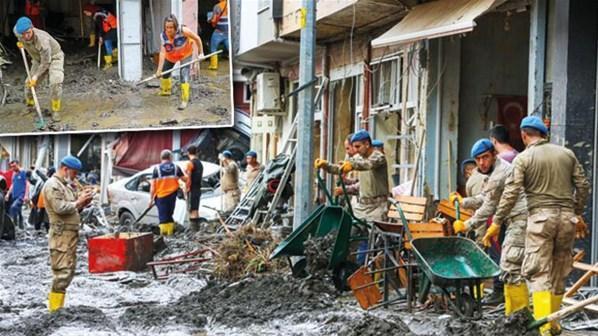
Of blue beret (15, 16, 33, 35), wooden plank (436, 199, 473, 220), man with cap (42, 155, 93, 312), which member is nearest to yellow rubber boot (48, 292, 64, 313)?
man with cap (42, 155, 93, 312)

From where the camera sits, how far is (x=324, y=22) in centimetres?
1448

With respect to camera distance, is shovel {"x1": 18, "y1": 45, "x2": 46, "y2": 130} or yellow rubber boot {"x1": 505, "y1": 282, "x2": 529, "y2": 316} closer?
yellow rubber boot {"x1": 505, "y1": 282, "x2": 529, "y2": 316}

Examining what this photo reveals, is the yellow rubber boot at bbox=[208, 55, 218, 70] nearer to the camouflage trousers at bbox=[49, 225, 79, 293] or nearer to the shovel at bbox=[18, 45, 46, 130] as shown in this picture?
the shovel at bbox=[18, 45, 46, 130]

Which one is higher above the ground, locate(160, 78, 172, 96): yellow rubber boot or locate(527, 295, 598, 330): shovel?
locate(160, 78, 172, 96): yellow rubber boot

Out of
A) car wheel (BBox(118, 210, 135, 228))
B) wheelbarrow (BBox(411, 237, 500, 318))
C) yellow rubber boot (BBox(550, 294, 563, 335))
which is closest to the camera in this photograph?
yellow rubber boot (BBox(550, 294, 563, 335))

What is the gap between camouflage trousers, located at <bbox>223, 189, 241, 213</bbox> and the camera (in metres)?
17.4

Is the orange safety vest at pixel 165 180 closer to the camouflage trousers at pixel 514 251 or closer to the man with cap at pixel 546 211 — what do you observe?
the camouflage trousers at pixel 514 251

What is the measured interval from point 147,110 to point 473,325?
6.86 metres

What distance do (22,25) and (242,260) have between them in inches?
186

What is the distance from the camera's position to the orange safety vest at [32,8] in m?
12.6

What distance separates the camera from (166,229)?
1625 cm

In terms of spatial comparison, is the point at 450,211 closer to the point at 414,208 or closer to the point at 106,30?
the point at 414,208

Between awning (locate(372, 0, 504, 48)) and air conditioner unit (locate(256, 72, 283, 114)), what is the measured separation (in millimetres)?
7920

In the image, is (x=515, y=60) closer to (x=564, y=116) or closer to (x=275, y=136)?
(x=564, y=116)
